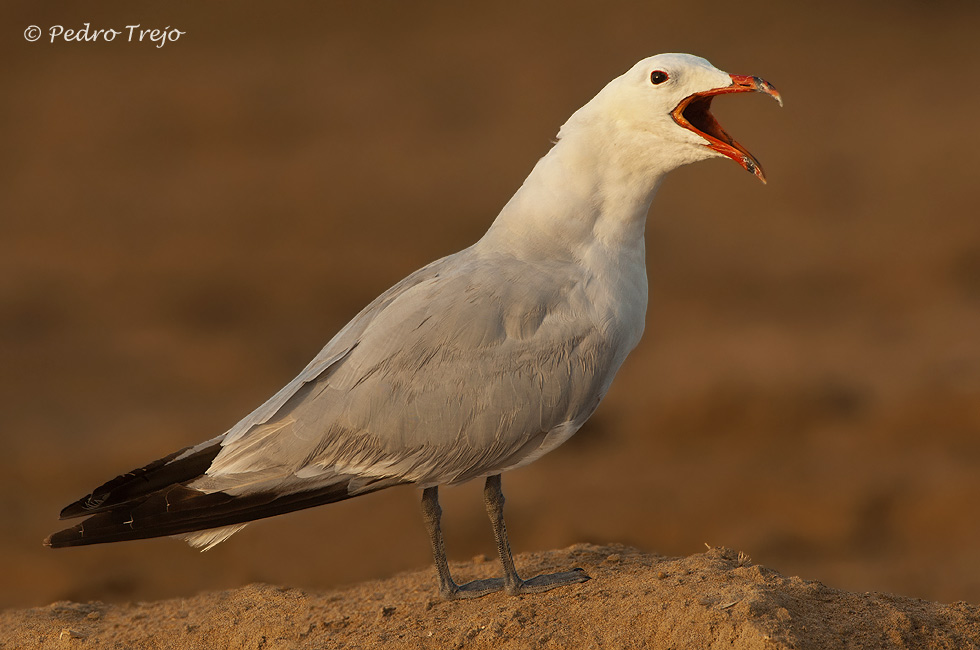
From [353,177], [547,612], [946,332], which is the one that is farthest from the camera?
[353,177]

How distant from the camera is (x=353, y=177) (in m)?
20.6

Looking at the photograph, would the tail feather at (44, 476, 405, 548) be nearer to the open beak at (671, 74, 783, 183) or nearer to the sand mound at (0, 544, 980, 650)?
the sand mound at (0, 544, 980, 650)

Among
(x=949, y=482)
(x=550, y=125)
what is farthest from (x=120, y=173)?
(x=949, y=482)

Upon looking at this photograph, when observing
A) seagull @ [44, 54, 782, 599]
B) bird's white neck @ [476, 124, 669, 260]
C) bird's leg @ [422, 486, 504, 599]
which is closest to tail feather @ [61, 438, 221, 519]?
seagull @ [44, 54, 782, 599]

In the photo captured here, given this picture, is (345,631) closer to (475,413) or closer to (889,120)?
(475,413)

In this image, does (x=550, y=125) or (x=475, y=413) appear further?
(x=550, y=125)

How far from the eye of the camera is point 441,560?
5656 millimetres

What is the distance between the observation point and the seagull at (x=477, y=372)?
17.5ft

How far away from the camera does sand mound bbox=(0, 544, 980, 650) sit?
16.3 ft

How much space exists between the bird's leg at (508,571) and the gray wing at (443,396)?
12.7 inches

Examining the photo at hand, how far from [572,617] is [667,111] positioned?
2.35 metres

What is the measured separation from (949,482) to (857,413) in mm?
1513

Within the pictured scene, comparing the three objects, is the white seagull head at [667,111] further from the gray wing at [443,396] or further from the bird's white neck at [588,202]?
the gray wing at [443,396]

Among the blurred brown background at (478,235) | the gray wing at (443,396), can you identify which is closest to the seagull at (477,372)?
the gray wing at (443,396)
